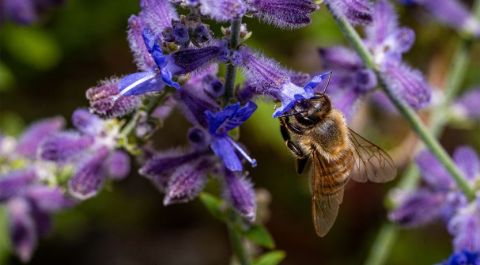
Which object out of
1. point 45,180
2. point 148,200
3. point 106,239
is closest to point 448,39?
point 148,200

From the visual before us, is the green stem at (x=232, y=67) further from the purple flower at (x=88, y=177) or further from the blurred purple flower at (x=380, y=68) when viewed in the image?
the purple flower at (x=88, y=177)

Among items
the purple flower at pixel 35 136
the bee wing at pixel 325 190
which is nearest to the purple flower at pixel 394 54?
the bee wing at pixel 325 190

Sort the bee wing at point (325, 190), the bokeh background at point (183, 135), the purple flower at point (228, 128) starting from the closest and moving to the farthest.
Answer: the purple flower at point (228, 128), the bee wing at point (325, 190), the bokeh background at point (183, 135)

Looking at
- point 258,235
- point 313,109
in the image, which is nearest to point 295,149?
point 313,109

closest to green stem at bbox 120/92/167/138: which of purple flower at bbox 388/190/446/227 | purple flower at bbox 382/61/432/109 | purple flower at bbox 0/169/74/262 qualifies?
purple flower at bbox 0/169/74/262

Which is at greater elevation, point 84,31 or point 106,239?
point 84,31

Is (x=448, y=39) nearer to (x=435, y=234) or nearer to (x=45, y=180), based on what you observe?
(x=435, y=234)

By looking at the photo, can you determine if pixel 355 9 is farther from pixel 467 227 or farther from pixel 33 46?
pixel 33 46
